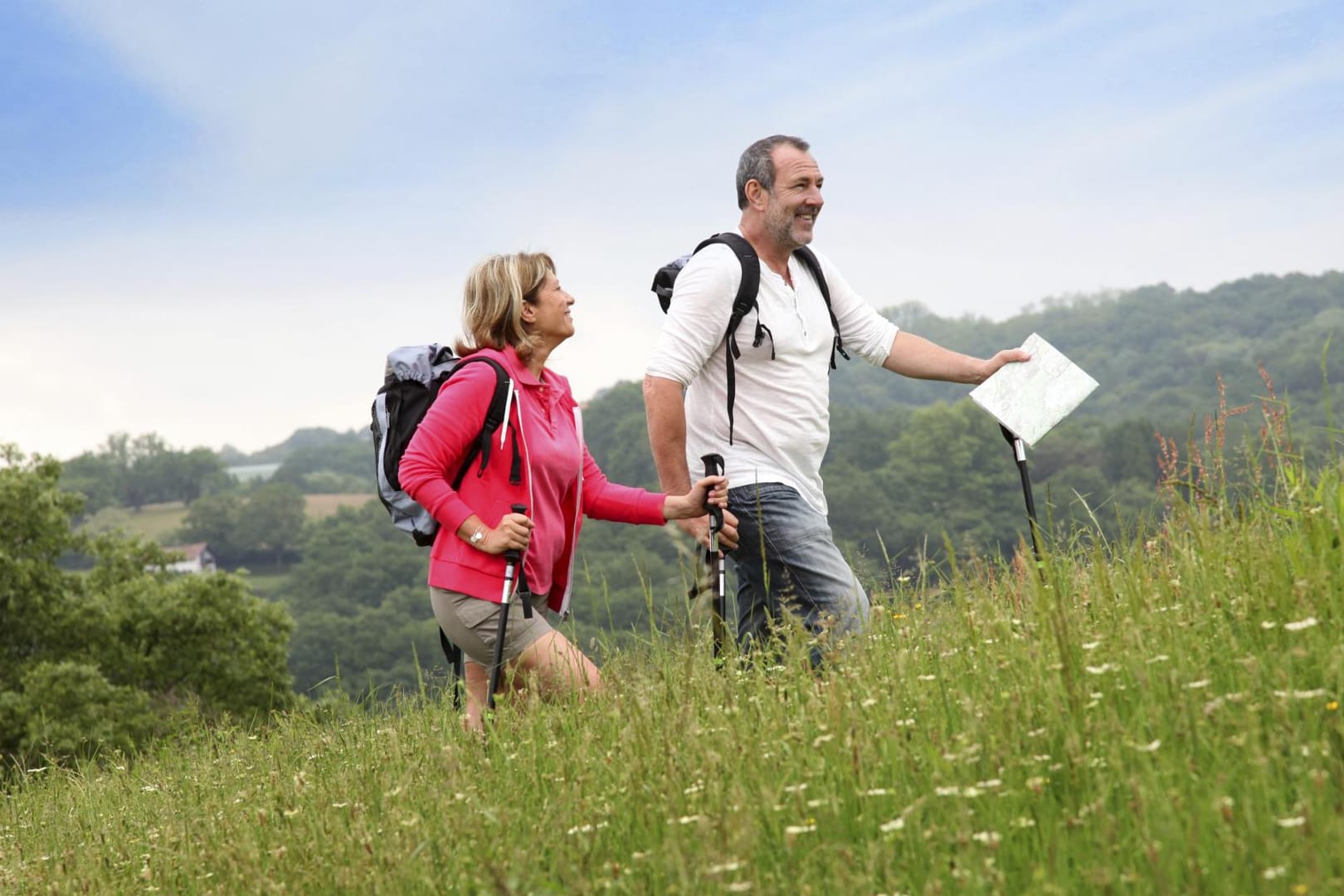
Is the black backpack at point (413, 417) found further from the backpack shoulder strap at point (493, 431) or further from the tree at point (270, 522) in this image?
the tree at point (270, 522)

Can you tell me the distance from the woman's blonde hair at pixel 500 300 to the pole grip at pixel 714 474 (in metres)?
0.82

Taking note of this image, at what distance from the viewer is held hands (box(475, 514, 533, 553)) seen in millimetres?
5008

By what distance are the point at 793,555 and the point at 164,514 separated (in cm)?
13716

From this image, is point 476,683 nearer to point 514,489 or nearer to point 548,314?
point 514,489

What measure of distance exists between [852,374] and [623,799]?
14850 cm

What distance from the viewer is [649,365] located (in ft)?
17.9

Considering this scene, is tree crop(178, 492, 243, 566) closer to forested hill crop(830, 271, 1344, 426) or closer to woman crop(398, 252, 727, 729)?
forested hill crop(830, 271, 1344, 426)

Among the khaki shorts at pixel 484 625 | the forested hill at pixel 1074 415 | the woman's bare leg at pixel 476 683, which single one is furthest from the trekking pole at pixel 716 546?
the forested hill at pixel 1074 415

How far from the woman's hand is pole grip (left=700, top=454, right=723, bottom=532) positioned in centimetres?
2

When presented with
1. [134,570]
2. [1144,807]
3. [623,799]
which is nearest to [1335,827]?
[1144,807]

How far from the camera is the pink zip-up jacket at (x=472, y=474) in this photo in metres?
5.06

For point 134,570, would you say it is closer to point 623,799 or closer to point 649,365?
point 649,365

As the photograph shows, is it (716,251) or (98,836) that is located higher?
(716,251)

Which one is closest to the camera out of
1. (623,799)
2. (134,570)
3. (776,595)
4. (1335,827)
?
(1335,827)
